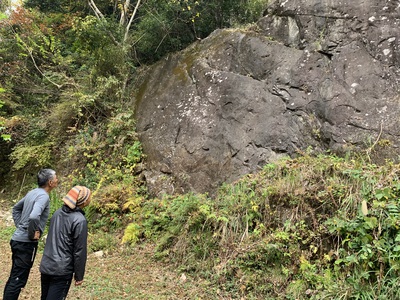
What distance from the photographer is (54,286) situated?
3367mm

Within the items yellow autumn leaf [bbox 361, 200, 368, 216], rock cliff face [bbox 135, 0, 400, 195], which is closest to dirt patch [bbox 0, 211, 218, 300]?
rock cliff face [bbox 135, 0, 400, 195]

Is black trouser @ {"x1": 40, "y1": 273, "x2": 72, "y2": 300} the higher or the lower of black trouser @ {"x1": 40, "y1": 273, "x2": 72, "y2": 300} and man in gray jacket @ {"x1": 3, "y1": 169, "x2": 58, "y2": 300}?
the lower

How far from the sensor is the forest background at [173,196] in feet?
15.2

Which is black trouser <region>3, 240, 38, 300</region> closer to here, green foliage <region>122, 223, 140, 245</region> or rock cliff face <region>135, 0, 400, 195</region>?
green foliage <region>122, 223, 140, 245</region>

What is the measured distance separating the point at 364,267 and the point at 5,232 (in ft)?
24.9

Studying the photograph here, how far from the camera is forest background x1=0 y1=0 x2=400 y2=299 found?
463cm

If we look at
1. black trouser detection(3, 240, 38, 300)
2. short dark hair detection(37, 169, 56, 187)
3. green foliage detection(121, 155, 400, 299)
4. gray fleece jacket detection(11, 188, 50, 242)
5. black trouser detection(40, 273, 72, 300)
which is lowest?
green foliage detection(121, 155, 400, 299)

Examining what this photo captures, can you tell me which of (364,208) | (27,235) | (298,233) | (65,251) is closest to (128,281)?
(27,235)

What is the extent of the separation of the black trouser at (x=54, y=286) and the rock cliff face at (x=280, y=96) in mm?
4232

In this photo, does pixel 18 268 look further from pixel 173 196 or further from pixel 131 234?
pixel 173 196

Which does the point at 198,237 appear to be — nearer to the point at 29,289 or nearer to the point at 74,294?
the point at 74,294

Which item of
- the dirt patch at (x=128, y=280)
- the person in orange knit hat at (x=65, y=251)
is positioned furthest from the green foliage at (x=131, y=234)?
the person in orange knit hat at (x=65, y=251)

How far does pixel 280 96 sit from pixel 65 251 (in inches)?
236

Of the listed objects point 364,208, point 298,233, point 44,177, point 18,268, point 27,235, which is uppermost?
point 44,177
